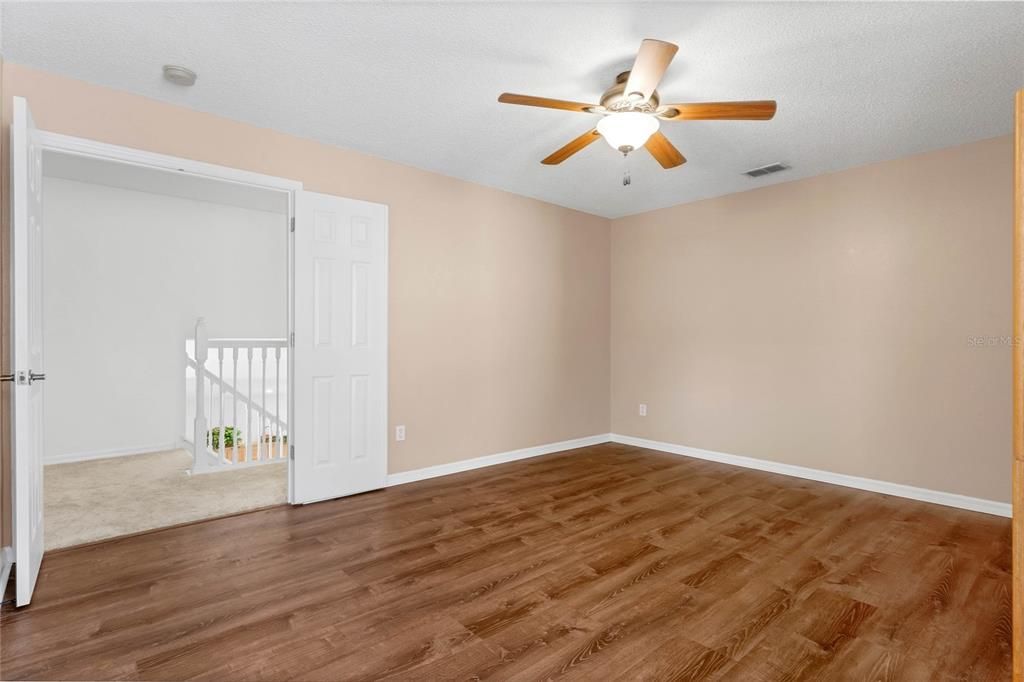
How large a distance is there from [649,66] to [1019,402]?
69.9 inches

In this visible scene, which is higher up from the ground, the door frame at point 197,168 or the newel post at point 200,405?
the door frame at point 197,168

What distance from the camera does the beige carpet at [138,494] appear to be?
10.3ft

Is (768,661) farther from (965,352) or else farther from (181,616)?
(965,352)

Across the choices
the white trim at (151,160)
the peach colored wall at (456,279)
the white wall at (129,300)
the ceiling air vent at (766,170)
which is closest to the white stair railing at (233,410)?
the white wall at (129,300)

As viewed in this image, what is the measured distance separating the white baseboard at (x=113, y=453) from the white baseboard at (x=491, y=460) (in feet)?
9.96

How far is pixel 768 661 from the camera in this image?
185 centimetres

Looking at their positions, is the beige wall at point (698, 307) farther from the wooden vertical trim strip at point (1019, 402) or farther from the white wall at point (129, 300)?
the white wall at point (129, 300)

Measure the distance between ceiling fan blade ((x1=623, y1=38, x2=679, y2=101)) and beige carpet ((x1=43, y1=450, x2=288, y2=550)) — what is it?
347 cm

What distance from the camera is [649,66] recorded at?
2.15 meters

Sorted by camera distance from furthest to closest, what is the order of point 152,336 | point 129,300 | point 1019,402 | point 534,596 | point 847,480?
point 152,336 → point 129,300 → point 847,480 → point 534,596 → point 1019,402

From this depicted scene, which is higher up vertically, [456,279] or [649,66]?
[649,66]

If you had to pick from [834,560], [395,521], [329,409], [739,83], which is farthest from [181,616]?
[739,83]

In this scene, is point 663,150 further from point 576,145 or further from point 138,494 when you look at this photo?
point 138,494

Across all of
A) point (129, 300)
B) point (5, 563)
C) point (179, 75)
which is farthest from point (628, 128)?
point (129, 300)
